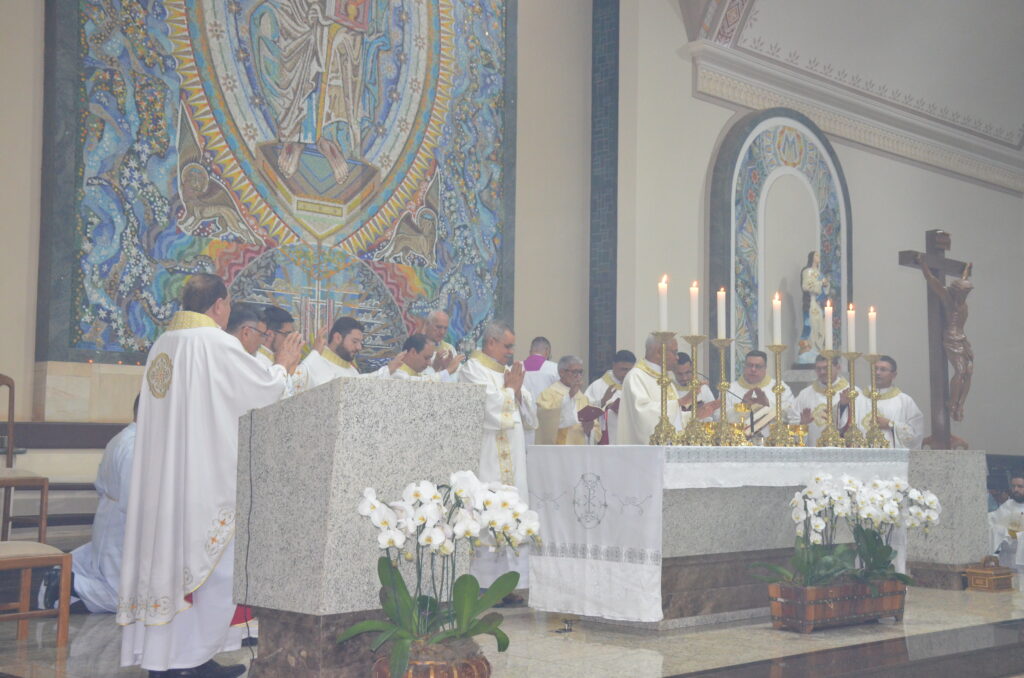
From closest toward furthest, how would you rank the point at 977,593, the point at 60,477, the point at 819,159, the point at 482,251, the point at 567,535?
the point at 567,535, the point at 60,477, the point at 977,593, the point at 482,251, the point at 819,159

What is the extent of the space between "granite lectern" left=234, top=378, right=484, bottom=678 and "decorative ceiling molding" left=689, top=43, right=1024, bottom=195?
27.1 feet

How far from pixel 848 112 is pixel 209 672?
422 inches

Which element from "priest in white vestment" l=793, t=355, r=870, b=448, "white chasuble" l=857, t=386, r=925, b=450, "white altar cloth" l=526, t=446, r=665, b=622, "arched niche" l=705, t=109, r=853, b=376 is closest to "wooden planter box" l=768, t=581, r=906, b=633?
"white altar cloth" l=526, t=446, r=665, b=622

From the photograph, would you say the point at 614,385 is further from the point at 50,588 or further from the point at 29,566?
the point at 29,566

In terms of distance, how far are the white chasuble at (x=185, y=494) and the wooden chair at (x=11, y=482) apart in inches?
76.1

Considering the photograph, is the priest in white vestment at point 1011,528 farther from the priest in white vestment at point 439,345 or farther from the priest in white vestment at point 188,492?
the priest in white vestment at point 188,492

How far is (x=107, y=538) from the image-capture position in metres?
6.35

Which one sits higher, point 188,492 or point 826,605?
point 188,492

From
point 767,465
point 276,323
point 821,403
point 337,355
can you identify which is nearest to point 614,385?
point 821,403

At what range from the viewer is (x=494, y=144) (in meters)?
10.0

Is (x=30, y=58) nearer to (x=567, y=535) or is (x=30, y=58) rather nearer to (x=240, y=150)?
(x=240, y=150)

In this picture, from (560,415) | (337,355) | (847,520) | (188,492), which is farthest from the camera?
(560,415)

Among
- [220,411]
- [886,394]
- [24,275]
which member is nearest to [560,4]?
[886,394]

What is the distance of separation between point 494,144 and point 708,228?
2485 millimetres
